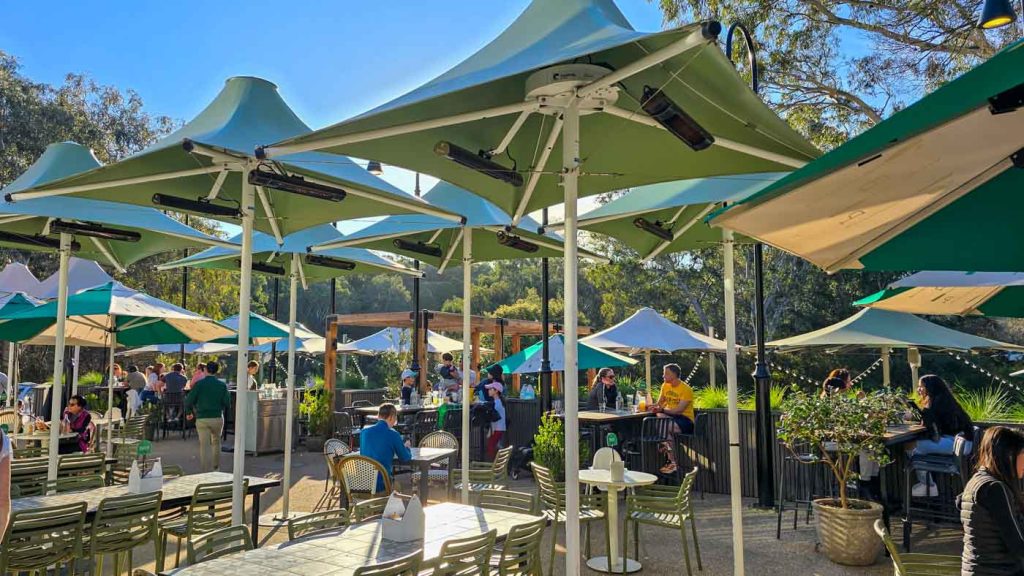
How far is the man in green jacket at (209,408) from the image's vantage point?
10.5 metres

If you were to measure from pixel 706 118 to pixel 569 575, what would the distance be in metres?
2.76

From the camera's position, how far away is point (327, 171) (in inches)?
217

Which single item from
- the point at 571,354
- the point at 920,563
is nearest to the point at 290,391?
the point at 571,354

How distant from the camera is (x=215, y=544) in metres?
4.16

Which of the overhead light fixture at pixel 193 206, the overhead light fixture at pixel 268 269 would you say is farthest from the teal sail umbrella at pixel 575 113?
the overhead light fixture at pixel 268 269

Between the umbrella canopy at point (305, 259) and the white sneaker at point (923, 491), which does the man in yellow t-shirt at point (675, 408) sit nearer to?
the white sneaker at point (923, 491)

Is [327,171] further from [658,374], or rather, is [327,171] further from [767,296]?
[658,374]

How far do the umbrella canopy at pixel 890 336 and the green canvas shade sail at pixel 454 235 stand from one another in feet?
13.8

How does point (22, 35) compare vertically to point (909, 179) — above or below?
above

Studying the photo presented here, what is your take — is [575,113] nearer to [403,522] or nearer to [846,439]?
[403,522]

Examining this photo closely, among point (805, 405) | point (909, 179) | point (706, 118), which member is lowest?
point (805, 405)

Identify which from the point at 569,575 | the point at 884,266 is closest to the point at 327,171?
the point at 569,575

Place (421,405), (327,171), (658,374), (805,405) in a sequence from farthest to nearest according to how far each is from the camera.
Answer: (658,374) < (421,405) < (805,405) < (327,171)

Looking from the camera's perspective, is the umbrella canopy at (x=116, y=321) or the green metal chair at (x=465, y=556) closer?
the green metal chair at (x=465, y=556)
